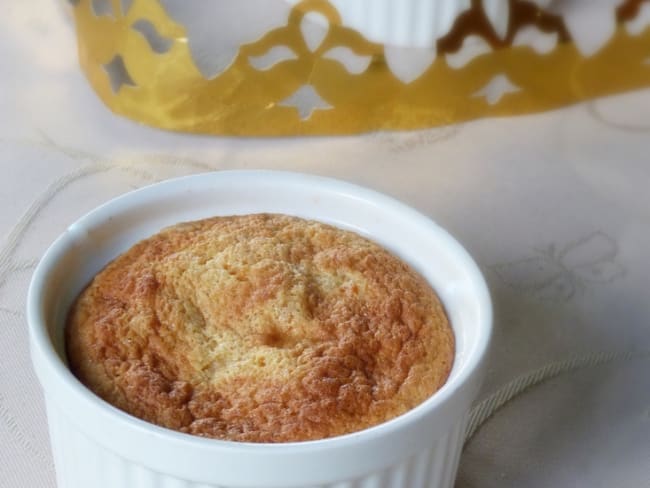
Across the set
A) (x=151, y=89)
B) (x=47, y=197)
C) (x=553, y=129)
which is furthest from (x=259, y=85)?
(x=553, y=129)

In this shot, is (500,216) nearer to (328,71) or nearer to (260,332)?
(328,71)

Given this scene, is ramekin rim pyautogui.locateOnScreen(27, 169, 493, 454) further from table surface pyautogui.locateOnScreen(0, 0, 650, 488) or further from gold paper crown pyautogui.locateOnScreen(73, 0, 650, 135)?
gold paper crown pyautogui.locateOnScreen(73, 0, 650, 135)

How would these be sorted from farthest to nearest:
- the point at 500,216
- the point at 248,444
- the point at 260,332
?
the point at 500,216
the point at 260,332
the point at 248,444

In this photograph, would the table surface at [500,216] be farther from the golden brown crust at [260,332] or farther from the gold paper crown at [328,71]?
the golden brown crust at [260,332]

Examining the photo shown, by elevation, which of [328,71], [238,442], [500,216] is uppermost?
[238,442]

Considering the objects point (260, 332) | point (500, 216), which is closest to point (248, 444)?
point (260, 332)
